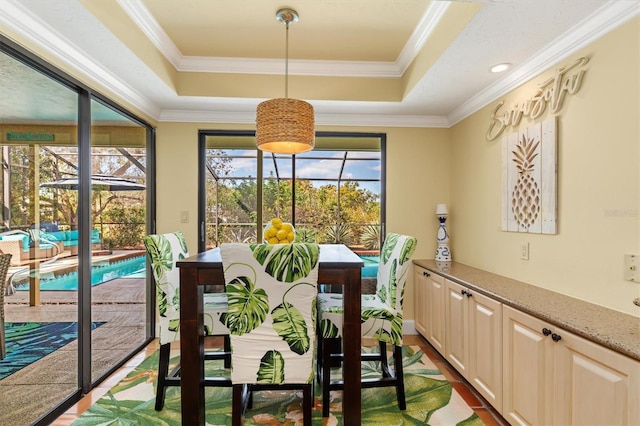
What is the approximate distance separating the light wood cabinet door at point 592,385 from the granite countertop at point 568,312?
4cm

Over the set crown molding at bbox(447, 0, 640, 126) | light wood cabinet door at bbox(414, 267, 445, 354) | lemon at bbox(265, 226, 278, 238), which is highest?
crown molding at bbox(447, 0, 640, 126)

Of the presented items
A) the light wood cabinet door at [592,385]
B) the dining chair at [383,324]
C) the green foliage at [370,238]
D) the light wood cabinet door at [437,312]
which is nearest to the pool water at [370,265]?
the green foliage at [370,238]

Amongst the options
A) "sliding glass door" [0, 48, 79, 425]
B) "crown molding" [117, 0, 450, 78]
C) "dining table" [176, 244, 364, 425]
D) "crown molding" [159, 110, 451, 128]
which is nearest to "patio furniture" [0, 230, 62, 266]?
"sliding glass door" [0, 48, 79, 425]

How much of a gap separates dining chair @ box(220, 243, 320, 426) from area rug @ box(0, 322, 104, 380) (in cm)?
134

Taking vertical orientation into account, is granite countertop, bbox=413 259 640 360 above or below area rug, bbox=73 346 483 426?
above

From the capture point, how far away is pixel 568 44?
1.89m

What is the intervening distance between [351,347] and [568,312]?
3.56 feet

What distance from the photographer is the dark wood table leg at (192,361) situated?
1.81 meters

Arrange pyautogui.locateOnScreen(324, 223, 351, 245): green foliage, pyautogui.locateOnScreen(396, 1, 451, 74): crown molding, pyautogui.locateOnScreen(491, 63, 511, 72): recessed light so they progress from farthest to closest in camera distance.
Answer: pyautogui.locateOnScreen(324, 223, 351, 245): green foliage
pyautogui.locateOnScreen(491, 63, 511, 72): recessed light
pyautogui.locateOnScreen(396, 1, 451, 74): crown molding

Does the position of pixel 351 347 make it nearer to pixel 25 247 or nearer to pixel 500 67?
pixel 25 247

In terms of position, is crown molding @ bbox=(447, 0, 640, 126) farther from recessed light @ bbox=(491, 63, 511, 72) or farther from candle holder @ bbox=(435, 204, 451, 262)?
candle holder @ bbox=(435, 204, 451, 262)

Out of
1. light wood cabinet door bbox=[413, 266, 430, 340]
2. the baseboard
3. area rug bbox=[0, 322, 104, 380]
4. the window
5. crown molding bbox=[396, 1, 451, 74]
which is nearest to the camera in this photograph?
area rug bbox=[0, 322, 104, 380]

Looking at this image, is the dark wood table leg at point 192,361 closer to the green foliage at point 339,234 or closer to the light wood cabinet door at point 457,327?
the light wood cabinet door at point 457,327

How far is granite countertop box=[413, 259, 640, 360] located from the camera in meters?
1.27
